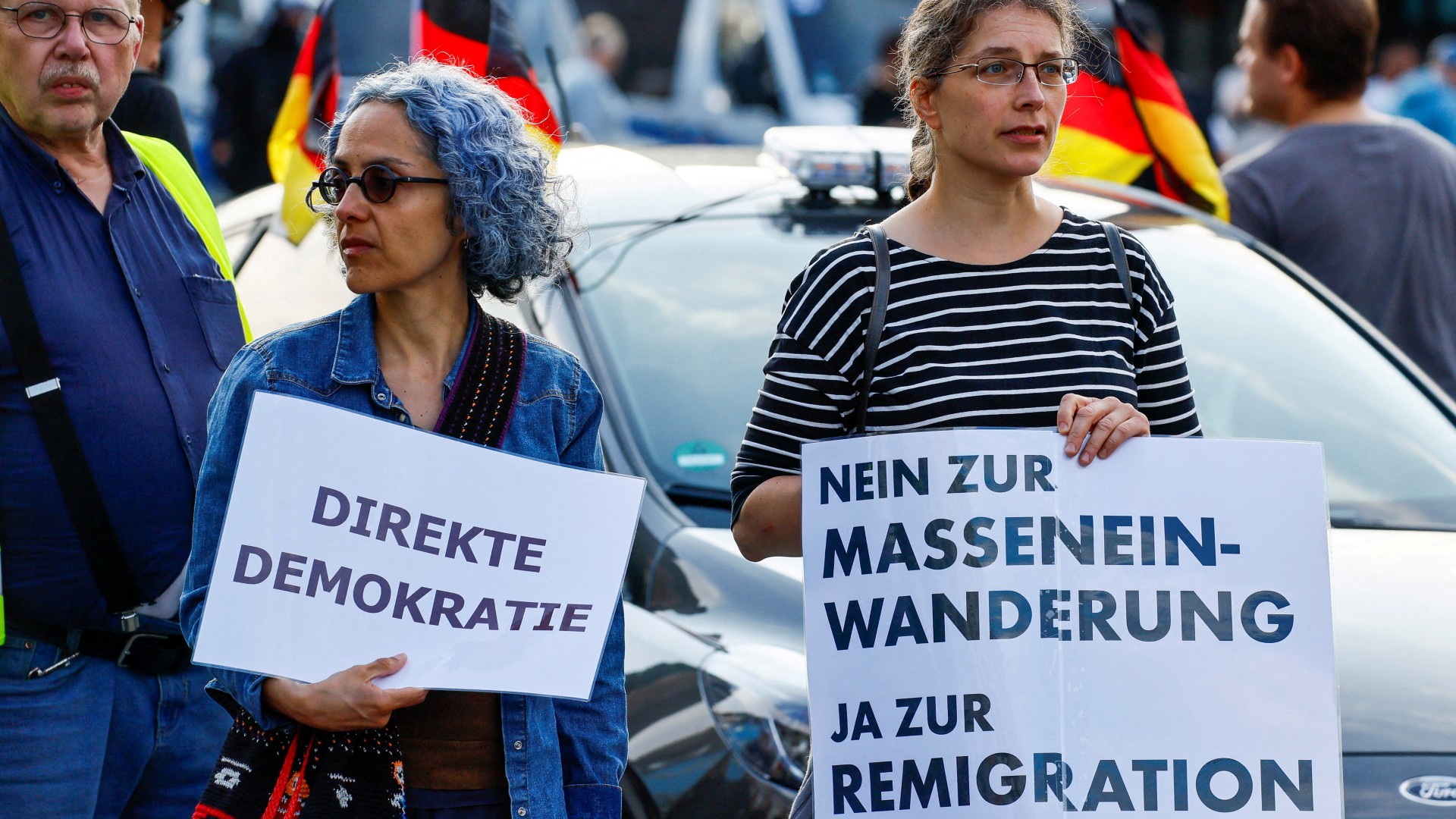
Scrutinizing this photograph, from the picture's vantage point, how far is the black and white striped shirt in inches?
101

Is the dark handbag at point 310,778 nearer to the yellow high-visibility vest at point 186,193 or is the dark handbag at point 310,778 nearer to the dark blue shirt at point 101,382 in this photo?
the dark blue shirt at point 101,382

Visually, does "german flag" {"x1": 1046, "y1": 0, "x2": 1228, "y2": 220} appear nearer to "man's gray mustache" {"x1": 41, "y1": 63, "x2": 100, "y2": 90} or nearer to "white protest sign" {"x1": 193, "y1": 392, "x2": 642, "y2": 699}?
"man's gray mustache" {"x1": 41, "y1": 63, "x2": 100, "y2": 90}

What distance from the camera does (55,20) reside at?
2.97 m

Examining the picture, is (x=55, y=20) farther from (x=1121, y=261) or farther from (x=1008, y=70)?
(x=1121, y=261)

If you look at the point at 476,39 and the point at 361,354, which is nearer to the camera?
the point at 361,354

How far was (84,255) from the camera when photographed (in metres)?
2.95

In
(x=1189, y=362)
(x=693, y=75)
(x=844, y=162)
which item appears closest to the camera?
(x=1189, y=362)

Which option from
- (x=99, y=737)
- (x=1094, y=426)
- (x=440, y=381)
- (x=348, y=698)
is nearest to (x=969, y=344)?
(x=1094, y=426)

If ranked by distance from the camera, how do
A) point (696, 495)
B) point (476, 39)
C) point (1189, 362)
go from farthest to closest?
point (476, 39) < point (1189, 362) < point (696, 495)

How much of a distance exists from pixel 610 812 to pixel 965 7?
127 cm

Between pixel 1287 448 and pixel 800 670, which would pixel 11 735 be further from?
pixel 1287 448

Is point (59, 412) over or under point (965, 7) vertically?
under

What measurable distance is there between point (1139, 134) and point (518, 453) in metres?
3.38

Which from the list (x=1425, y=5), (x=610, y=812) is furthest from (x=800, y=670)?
(x=1425, y=5)
